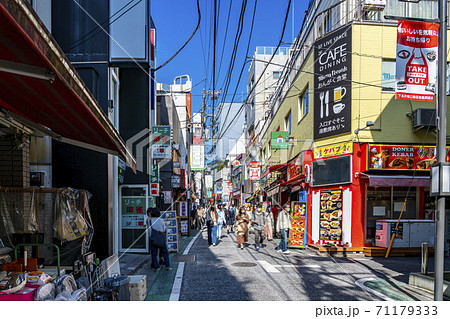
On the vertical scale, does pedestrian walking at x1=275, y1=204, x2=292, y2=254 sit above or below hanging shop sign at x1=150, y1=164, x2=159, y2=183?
below

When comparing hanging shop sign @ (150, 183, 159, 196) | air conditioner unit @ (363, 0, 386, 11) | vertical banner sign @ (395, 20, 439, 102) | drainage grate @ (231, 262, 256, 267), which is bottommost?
drainage grate @ (231, 262, 256, 267)

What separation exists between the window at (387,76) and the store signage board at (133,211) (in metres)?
10.00

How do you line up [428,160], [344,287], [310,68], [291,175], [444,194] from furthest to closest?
[291,175]
[310,68]
[428,160]
[344,287]
[444,194]

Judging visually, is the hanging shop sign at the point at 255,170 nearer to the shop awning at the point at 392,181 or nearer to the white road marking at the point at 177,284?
the shop awning at the point at 392,181

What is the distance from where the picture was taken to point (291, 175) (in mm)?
17922

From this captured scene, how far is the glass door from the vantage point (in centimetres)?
1200

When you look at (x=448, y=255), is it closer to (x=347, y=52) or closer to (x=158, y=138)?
(x=347, y=52)

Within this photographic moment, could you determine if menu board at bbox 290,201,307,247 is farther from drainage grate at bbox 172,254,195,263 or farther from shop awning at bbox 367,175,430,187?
drainage grate at bbox 172,254,195,263

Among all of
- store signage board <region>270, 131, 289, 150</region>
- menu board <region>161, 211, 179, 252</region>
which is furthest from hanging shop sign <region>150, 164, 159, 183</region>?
store signage board <region>270, 131, 289, 150</region>

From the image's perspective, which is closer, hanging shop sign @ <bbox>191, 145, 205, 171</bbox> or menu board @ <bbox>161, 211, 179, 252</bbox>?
menu board @ <bbox>161, 211, 179, 252</bbox>

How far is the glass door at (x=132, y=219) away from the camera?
1200 cm

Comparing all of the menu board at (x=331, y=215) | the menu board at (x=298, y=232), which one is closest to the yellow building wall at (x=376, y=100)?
the menu board at (x=331, y=215)

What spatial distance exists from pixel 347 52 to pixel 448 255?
8058 millimetres

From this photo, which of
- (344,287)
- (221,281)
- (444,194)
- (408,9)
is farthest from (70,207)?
(408,9)
